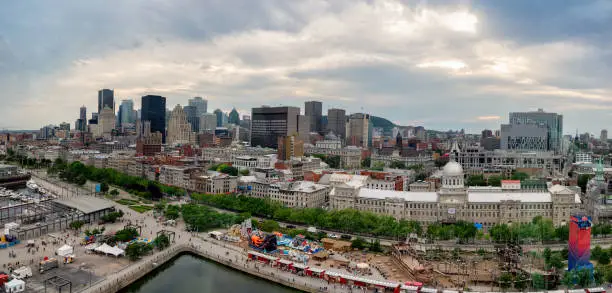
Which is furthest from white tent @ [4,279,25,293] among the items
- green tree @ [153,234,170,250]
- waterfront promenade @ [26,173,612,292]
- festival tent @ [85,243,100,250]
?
green tree @ [153,234,170,250]

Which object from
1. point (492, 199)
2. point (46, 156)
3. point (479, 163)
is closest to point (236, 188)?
point (492, 199)

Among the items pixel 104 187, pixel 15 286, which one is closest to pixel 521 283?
pixel 15 286

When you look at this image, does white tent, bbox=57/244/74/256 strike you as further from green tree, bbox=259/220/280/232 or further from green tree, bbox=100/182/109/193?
green tree, bbox=100/182/109/193

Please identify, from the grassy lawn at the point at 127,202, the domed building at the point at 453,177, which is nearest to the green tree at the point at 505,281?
the domed building at the point at 453,177

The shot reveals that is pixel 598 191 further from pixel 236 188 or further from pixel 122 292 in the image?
pixel 122 292

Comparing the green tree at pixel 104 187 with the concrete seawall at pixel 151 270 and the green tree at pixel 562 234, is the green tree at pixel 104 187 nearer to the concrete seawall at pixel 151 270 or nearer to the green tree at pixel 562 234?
the concrete seawall at pixel 151 270
